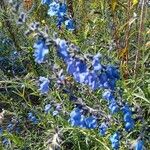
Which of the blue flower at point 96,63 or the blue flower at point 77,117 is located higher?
the blue flower at point 96,63

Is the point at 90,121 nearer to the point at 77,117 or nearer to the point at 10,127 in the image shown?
the point at 77,117

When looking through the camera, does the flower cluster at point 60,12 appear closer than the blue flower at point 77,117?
No

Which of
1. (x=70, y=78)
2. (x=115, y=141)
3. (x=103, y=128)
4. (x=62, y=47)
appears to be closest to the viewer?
(x=62, y=47)

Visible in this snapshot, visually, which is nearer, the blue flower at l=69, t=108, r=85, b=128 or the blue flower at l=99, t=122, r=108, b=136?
the blue flower at l=69, t=108, r=85, b=128

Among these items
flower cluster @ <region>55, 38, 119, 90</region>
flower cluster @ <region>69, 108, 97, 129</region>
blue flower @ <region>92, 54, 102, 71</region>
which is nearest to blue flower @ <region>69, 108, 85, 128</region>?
flower cluster @ <region>69, 108, 97, 129</region>

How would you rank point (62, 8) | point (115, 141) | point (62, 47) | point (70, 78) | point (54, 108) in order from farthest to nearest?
1. point (62, 8)
2. point (54, 108)
3. point (70, 78)
4. point (115, 141)
5. point (62, 47)

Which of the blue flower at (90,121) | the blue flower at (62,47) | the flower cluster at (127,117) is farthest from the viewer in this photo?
the blue flower at (90,121)

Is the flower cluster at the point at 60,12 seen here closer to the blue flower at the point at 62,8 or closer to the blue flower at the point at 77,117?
the blue flower at the point at 62,8

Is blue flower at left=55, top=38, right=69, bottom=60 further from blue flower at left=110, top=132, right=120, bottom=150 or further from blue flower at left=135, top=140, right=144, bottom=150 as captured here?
blue flower at left=110, top=132, right=120, bottom=150

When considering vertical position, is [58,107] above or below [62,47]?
above

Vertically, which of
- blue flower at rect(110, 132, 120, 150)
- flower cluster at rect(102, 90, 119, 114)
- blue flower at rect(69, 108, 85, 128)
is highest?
flower cluster at rect(102, 90, 119, 114)

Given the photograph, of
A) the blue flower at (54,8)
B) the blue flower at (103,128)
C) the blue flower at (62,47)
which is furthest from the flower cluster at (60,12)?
the blue flower at (62,47)

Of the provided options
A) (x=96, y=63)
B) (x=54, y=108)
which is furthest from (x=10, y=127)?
(x=96, y=63)
